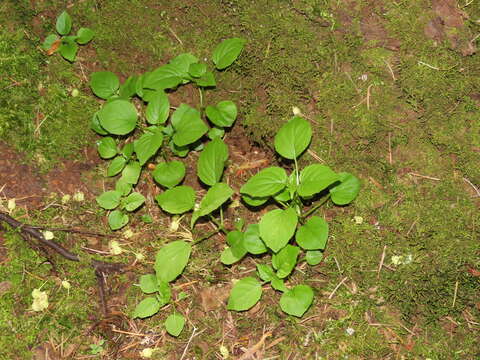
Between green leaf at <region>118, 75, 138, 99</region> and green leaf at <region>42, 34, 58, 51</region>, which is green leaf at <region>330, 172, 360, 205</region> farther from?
green leaf at <region>42, 34, 58, 51</region>

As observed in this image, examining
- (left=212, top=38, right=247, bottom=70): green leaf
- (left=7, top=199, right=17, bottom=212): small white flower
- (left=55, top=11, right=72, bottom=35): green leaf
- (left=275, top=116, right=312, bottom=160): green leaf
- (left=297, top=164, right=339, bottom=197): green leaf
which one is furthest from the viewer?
(left=55, top=11, right=72, bottom=35): green leaf

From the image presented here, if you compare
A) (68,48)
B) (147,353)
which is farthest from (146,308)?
(68,48)

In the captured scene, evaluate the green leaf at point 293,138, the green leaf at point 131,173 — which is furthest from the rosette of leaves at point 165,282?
the green leaf at point 293,138

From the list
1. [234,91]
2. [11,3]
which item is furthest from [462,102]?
[11,3]

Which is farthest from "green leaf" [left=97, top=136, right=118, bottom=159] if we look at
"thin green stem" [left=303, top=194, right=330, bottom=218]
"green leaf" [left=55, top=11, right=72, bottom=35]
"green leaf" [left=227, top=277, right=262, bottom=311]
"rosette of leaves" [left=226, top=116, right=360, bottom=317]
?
"thin green stem" [left=303, top=194, right=330, bottom=218]

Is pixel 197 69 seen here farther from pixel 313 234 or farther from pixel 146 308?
pixel 146 308

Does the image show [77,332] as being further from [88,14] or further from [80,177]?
[88,14]
